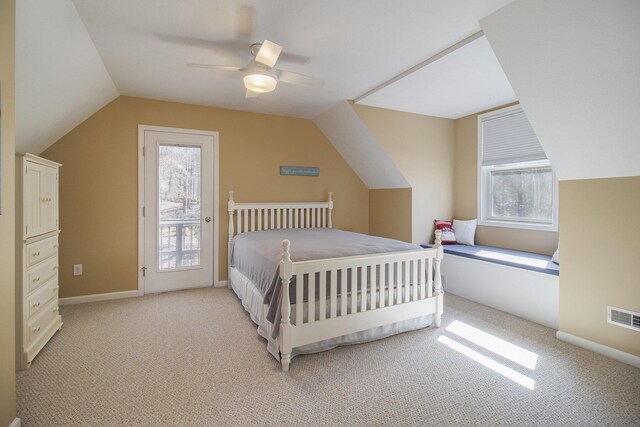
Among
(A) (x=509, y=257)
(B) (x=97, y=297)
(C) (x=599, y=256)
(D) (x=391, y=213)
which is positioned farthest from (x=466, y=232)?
(B) (x=97, y=297)

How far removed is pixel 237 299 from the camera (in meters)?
3.74

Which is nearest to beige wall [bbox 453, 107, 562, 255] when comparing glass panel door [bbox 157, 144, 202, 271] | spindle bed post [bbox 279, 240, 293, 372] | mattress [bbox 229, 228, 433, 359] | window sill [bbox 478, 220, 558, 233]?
window sill [bbox 478, 220, 558, 233]

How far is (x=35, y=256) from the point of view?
7.86ft

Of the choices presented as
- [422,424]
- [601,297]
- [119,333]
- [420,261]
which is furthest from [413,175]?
[119,333]

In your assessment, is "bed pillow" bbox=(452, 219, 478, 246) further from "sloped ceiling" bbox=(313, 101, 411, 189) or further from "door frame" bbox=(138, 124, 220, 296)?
"door frame" bbox=(138, 124, 220, 296)

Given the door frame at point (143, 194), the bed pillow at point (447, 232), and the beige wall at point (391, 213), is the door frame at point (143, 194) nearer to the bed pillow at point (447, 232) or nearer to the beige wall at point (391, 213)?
the beige wall at point (391, 213)

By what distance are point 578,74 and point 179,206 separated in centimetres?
420

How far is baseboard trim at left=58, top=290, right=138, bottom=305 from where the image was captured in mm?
3523

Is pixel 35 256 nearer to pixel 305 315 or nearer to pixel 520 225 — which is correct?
pixel 305 315

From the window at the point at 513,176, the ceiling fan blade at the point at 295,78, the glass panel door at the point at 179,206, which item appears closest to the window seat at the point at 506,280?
the window at the point at 513,176

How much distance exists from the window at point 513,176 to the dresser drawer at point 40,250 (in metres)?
4.96

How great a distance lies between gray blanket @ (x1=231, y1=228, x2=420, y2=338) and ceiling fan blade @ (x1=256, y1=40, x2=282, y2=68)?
152cm

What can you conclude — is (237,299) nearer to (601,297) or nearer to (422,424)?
(422,424)

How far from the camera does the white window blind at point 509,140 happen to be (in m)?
3.72
